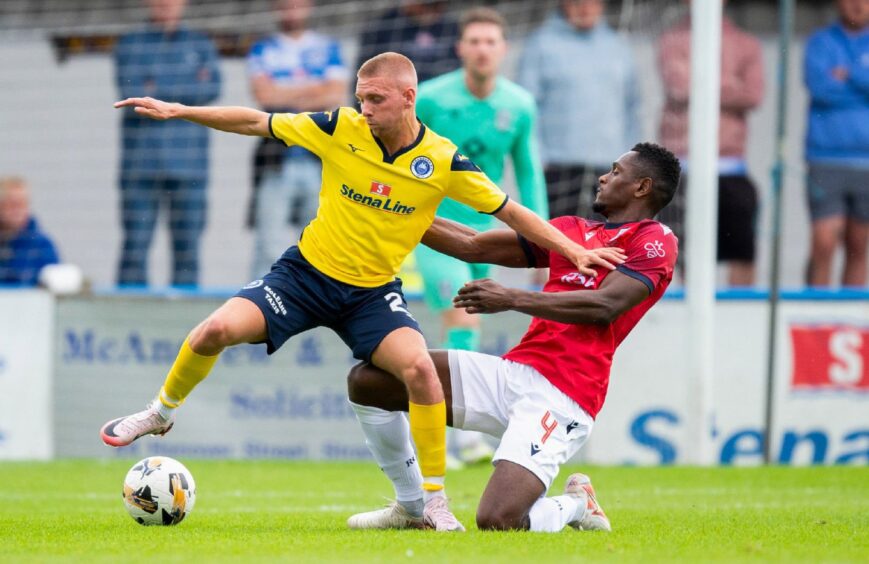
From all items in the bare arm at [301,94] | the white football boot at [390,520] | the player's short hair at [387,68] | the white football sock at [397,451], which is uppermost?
the player's short hair at [387,68]

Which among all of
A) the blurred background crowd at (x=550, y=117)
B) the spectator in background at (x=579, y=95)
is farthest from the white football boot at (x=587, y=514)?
the spectator in background at (x=579, y=95)

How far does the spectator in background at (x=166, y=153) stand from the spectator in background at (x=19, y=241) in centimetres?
72

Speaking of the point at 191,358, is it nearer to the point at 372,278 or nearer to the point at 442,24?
the point at 372,278

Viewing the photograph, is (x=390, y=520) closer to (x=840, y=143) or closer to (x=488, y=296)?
(x=488, y=296)

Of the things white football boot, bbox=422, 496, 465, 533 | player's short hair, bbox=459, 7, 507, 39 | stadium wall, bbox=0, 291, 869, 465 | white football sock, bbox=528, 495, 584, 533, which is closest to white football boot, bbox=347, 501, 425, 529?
white football boot, bbox=422, 496, 465, 533

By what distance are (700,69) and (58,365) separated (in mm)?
5511

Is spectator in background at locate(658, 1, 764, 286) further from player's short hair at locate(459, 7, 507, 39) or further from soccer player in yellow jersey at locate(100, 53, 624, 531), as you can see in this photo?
soccer player in yellow jersey at locate(100, 53, 624, 531)

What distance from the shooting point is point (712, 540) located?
19.5 feet

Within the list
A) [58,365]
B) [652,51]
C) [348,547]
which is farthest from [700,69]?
[348,547]

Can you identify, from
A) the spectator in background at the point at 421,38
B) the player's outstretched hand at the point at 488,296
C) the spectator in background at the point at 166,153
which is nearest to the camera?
the player's outstretched hand at the point at 488,296

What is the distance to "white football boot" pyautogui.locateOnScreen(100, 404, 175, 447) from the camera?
21.4 ft

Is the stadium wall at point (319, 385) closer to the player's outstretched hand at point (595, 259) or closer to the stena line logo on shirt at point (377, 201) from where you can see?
the stena line logo on shirt at point (377, 201)

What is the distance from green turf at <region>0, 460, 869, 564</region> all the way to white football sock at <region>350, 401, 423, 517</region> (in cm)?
28

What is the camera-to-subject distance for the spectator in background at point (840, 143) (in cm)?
1213
